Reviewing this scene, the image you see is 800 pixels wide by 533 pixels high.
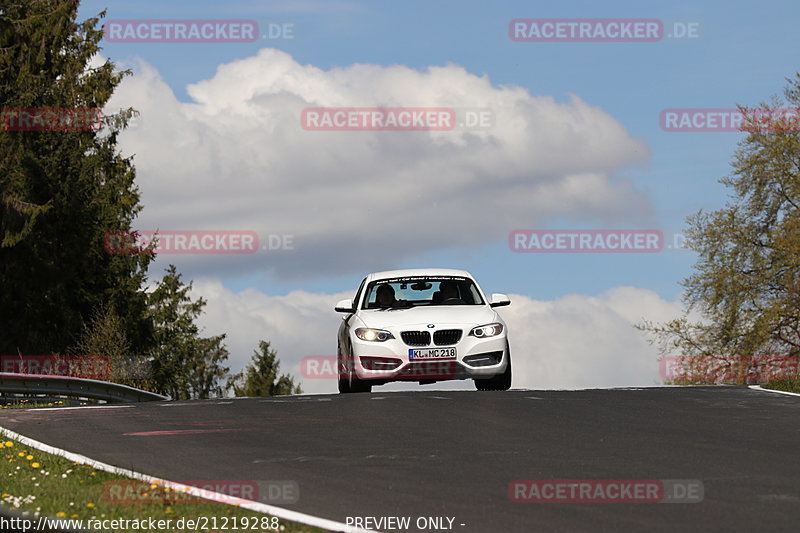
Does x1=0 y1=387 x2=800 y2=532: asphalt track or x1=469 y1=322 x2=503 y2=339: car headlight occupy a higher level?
x1=469 y1=322 x2=503 y2=339: car headlight

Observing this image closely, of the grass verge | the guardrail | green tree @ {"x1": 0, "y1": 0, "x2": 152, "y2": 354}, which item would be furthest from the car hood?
green tree @ {"x1": 0, "y1": 0, "x2": 152, "y2": 354}

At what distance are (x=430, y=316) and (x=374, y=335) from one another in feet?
3.05

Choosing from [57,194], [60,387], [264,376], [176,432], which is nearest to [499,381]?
[176,432]

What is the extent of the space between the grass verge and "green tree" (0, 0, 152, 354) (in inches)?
1301

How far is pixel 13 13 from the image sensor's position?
44656mm

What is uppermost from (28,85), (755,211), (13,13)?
(13,13)

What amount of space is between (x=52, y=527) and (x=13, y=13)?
135ft

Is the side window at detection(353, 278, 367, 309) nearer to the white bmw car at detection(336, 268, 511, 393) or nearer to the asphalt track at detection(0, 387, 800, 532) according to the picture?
the white bmw car at detection(336, 268, 511, 393)

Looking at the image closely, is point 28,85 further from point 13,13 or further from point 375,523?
point 375,523

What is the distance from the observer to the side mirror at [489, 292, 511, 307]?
1866 cm

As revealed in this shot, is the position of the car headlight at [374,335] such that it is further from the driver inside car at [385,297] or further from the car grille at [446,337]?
the driver inside car at [385,297]

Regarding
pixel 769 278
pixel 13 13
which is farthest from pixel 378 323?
pixel 13 13

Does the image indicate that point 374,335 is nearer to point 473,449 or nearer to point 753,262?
point 473,449

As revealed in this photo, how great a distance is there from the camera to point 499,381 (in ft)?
60.7
